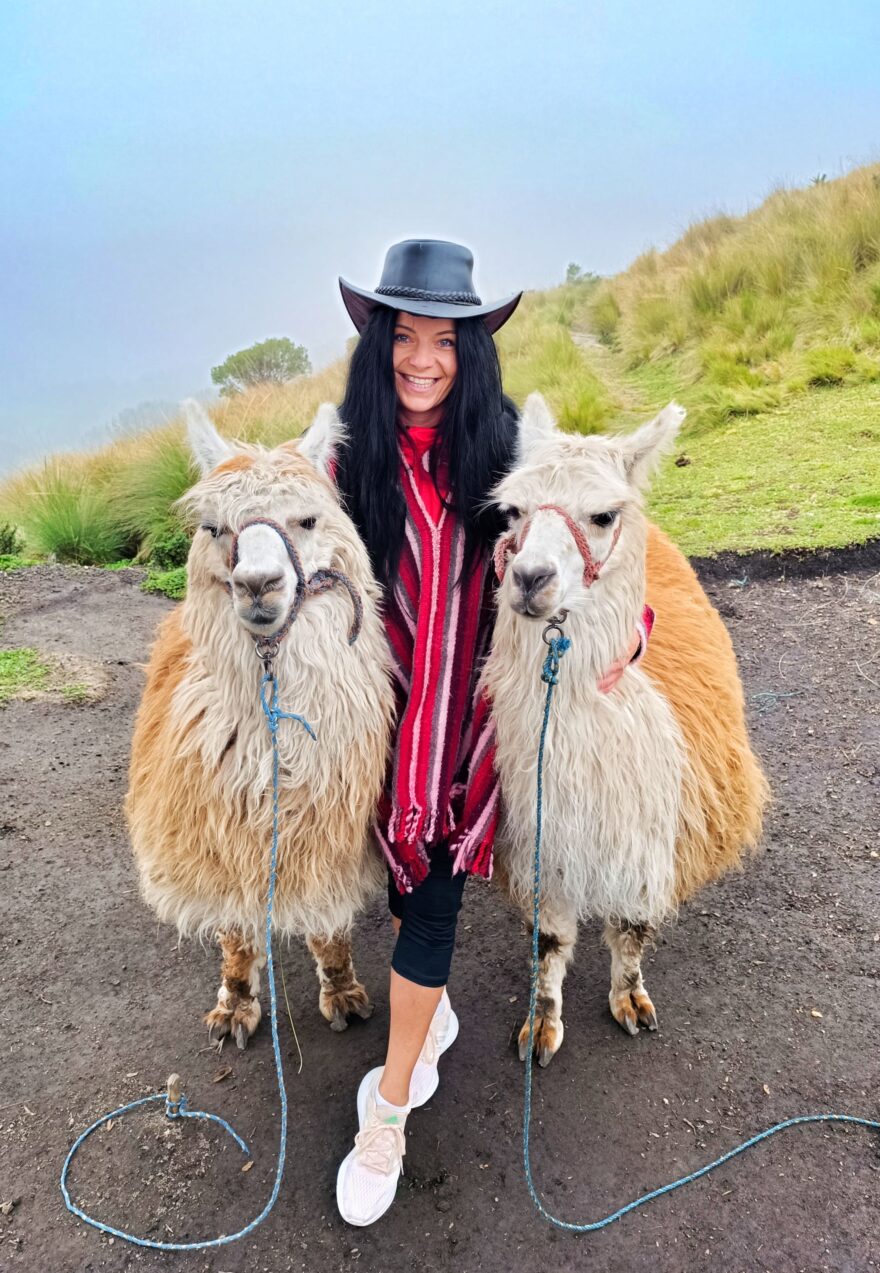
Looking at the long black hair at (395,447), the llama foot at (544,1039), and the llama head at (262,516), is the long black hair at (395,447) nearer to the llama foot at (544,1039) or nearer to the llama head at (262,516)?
the llama head at (262,516)

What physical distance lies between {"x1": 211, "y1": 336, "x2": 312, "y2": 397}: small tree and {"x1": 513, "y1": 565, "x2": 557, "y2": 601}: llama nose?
1024cm

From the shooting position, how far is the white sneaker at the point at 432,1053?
198 cm

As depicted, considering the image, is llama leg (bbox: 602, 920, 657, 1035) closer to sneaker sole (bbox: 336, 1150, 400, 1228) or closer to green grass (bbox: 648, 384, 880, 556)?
sneaker sole (bbox: 336, 1150, 400, 1228)

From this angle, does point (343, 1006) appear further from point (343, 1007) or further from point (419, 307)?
point (419, 307)

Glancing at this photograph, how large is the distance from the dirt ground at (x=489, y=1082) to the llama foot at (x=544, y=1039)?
0.03 meters

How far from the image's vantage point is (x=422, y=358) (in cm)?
183

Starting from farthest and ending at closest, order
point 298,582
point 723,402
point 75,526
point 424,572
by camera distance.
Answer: point 723,402 → point 75,526 → point 424,572 → point 298,582

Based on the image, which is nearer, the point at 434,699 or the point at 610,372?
the point at 434,699

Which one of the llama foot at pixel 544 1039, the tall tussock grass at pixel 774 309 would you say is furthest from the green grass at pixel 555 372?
the llama foot at pixel 544 1039

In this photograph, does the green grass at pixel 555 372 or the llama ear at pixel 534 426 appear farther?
the green grass at pixel 555 372

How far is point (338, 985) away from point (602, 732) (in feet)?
3.46

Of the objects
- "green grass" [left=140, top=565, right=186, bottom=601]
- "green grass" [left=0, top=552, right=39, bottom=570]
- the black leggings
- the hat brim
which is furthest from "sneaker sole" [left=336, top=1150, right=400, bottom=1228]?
"green grass" [left=0, top=552, right=39, bottom=570]

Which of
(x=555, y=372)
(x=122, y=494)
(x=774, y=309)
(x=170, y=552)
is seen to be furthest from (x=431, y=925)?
(x=774, y=309)

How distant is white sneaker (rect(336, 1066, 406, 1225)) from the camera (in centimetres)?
170
